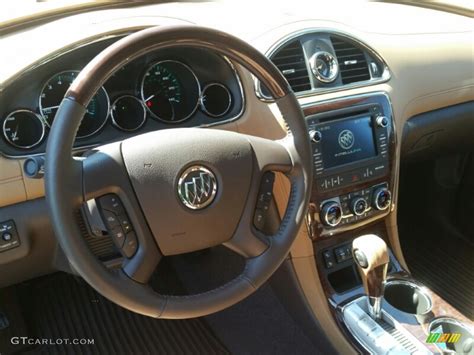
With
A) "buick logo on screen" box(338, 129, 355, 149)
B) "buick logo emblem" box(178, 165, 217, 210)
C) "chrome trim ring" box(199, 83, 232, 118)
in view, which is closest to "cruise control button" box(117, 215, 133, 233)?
"buick logo emblem" box(178, 165, 217, 210)

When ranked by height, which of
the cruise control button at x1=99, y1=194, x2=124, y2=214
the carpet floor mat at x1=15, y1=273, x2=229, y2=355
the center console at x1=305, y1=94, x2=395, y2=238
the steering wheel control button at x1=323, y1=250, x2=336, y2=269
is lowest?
the carpet floor mat at x1=15, y1=273, x2=229, y2=355

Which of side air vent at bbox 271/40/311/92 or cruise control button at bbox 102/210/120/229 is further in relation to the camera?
side air vent at bbox 271/40/311/92

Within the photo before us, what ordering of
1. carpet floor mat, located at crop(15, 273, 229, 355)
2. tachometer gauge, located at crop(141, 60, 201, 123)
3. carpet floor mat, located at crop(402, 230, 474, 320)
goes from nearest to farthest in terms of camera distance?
1. tachometer gauge, located at crop(141, 60, 201, 123)
2. carpet floor mat, located at crop(15, 273, 229, 355)
3. carpet floor mat, located at crop(402, 230, 474, 320)

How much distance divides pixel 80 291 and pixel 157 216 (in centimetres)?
105

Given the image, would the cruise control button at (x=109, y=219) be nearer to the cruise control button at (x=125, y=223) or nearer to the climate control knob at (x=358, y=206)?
the cruise control button at (x=125, y=223)

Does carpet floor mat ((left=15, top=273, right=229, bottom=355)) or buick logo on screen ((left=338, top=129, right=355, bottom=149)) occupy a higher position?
buick logo on screen ((left=338, top=129, right=355, bottom=149))

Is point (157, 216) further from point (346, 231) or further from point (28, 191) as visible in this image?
point (346, 231)

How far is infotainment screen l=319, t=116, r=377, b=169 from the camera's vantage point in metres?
1.72

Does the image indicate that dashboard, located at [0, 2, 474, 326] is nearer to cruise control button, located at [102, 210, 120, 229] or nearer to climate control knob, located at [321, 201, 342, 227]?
climate control knob, located at [321, 201, 342, 227]

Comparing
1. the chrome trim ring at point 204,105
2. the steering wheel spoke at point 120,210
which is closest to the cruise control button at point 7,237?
the steering wheel spoke at point 120,210

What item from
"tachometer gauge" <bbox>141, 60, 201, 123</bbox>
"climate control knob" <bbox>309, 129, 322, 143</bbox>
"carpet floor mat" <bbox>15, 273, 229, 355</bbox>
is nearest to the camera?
"tachometer gauge" <bbox>141, 60, 201, 123</bbox>

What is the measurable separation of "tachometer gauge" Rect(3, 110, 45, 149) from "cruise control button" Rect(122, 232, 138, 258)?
41cm

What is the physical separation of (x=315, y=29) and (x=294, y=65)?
0.15 metres

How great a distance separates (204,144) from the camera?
126 centimetres
